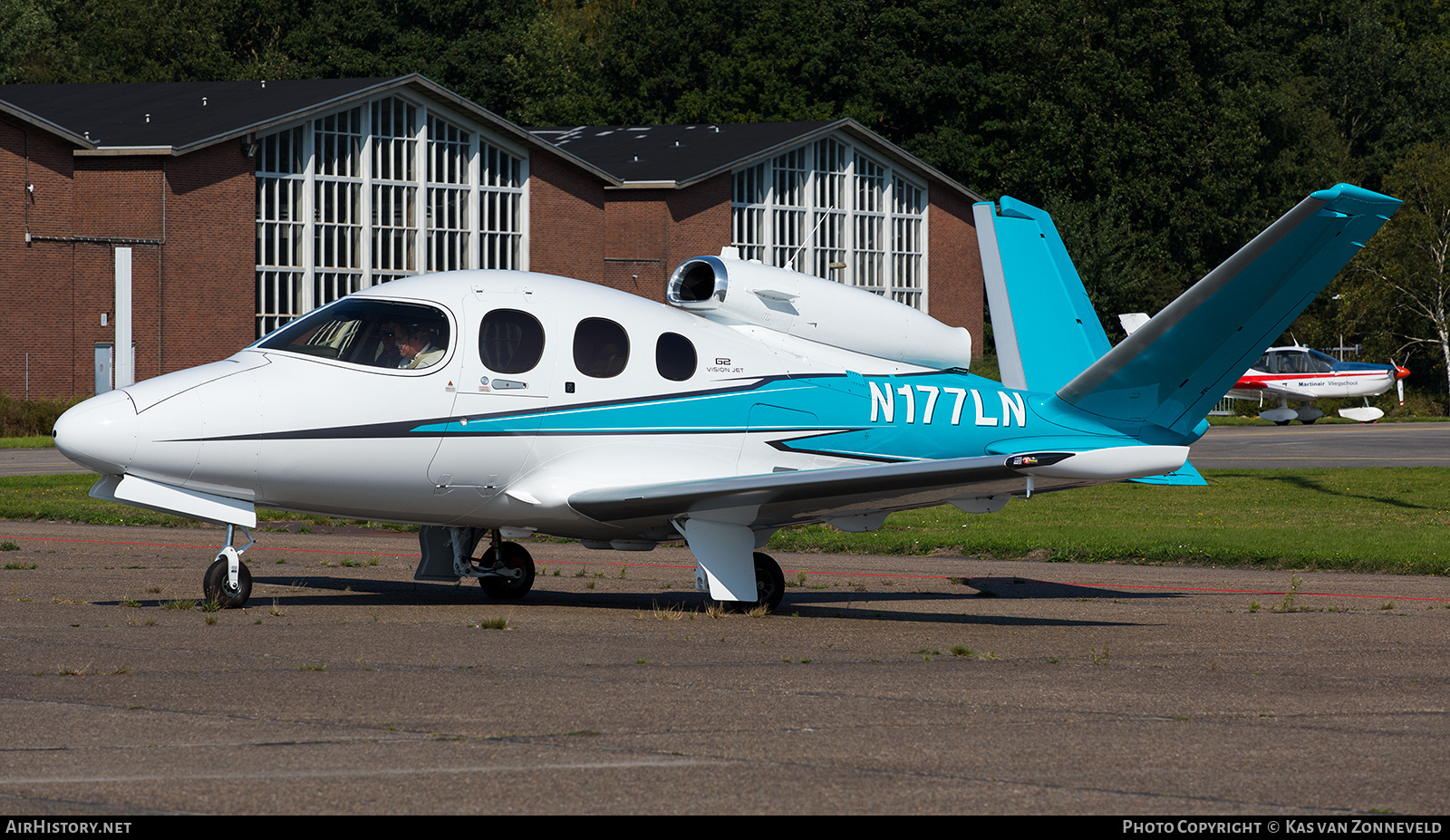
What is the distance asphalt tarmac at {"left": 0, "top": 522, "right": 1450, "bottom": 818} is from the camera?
6328mm

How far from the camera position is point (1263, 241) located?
37.9 feet

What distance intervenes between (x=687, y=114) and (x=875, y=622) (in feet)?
250

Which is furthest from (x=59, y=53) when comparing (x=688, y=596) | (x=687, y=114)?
(x=688, y=596)

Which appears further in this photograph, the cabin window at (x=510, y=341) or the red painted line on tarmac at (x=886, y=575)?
the red painted line on tarmac at (x=886, y=575)

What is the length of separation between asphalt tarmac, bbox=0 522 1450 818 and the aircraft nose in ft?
3.90

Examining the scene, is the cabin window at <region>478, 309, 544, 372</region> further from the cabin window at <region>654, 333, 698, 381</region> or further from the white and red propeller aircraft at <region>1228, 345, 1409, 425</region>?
the white and red propeller aircraft at <region>1228, 345, 1409, 425</region>

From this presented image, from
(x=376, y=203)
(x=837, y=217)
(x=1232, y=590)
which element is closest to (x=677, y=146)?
(x=837, y=217)

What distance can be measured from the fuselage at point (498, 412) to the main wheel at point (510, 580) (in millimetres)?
1163

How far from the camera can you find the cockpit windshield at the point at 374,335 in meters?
12.2

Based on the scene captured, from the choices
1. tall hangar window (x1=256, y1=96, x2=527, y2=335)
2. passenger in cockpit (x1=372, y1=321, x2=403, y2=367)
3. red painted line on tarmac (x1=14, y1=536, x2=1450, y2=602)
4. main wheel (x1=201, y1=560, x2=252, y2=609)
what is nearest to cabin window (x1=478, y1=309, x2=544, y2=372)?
passenger in cockpit (x1=372, y1=321, x2=403, y2=367)

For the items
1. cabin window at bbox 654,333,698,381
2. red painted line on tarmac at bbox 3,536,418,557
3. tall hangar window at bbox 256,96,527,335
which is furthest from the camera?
tall hangar window at bbox 256,96,527,335

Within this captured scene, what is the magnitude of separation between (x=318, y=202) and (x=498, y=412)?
1881 inches

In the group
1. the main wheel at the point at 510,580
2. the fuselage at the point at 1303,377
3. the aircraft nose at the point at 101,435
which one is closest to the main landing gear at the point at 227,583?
the aircraft nose at the point at 101,435

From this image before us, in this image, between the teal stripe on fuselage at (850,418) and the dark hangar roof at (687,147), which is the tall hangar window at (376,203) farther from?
the teal stripe on fuselage at (850,418)
